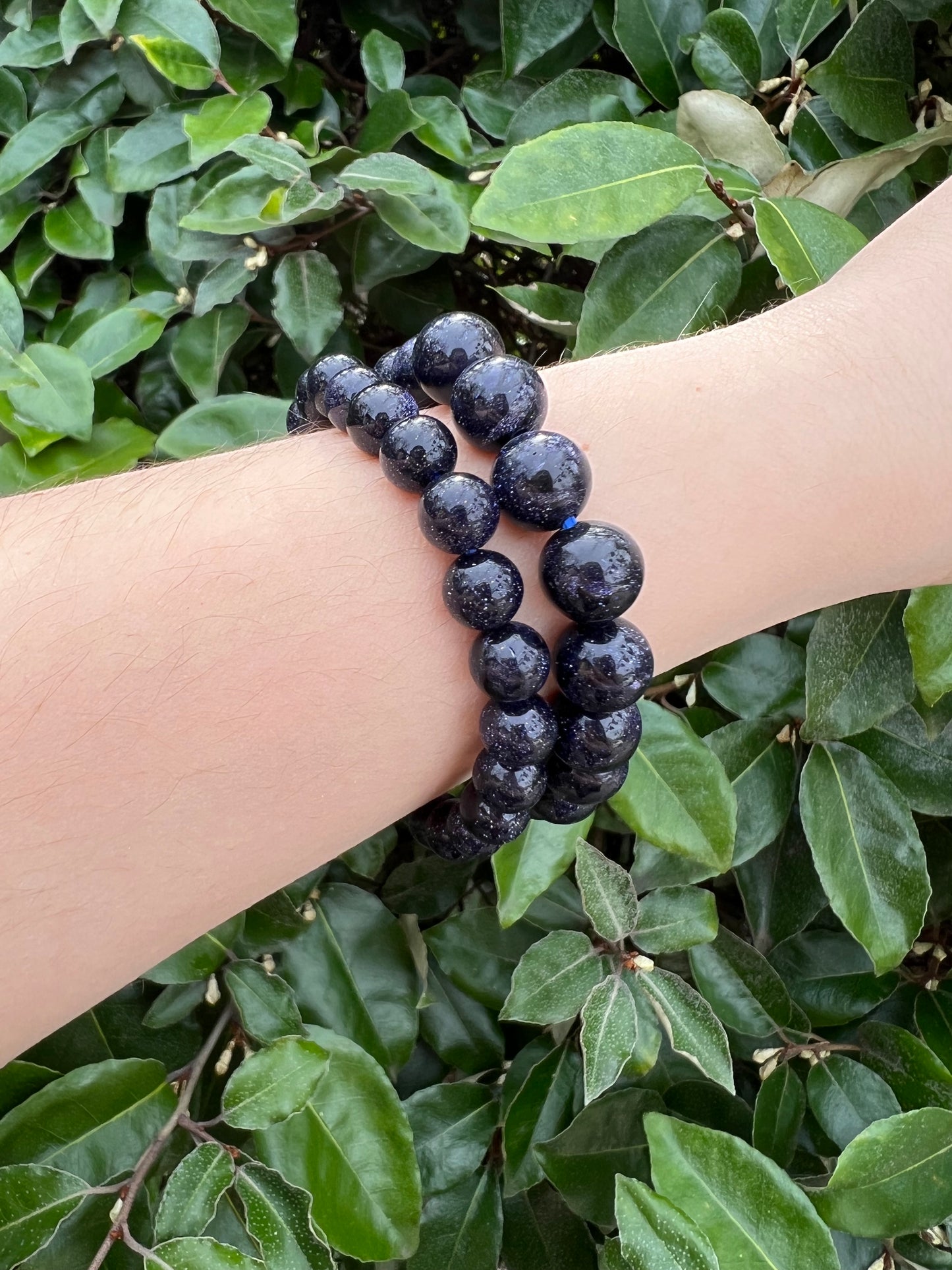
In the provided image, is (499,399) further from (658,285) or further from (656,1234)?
(656,1234)

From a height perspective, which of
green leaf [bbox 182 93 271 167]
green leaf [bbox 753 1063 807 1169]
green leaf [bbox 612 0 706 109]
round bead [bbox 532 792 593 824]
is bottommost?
green leaf [bbox 753 1063 807 1169]

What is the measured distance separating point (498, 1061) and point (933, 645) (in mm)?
580

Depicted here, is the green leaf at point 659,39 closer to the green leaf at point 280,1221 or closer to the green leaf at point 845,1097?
the green leaf at point 845,1097

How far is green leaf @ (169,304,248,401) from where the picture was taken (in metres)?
0.97

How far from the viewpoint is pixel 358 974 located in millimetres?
918

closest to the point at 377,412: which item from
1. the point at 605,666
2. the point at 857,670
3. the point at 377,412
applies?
the point at 377,412

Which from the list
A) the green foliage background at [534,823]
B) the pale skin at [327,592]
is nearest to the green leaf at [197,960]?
the green foliage background at [534,823]

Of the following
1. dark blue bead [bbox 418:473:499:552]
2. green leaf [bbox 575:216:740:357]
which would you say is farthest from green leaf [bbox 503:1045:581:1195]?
green leaf [bbox 575:216:740:357]

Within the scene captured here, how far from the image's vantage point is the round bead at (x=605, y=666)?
0.60 m

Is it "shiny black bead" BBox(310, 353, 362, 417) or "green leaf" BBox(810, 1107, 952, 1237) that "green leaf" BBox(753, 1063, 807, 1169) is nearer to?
"green leaf" BBox(810, 1107, 952, 1237)

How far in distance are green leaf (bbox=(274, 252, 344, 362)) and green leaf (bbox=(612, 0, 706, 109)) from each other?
0.37m

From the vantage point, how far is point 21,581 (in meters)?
0.60

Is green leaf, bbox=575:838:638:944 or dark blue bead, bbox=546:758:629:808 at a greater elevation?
dark blue bead, bbox=546:758:629:808

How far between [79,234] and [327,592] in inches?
25.8
